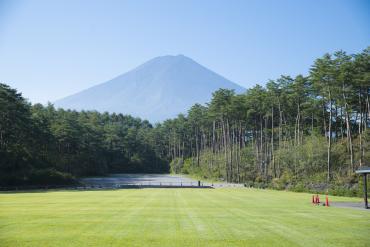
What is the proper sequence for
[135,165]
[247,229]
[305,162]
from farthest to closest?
[135,165] < [305,162] < [247,229]

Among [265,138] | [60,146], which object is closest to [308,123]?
[265,138]

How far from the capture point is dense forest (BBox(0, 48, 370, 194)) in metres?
50.8

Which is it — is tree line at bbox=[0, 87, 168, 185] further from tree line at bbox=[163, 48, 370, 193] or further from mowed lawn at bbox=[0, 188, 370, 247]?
mowed lawn at bbox=[0, 188, 370, 247]

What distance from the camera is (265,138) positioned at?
82.8m

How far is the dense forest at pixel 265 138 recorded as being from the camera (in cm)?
5080

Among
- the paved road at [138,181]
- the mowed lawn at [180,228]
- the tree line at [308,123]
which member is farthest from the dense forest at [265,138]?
the mowed lawn at [180,228]

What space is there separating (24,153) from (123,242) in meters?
52.5

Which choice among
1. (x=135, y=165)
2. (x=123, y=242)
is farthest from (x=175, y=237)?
(x=135, y=165)

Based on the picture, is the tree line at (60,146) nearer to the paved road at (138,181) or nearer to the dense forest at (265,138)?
the dense forest at (265,138)

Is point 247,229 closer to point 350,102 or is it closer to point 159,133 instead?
point 350,102

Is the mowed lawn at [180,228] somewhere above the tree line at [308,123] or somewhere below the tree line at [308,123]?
below

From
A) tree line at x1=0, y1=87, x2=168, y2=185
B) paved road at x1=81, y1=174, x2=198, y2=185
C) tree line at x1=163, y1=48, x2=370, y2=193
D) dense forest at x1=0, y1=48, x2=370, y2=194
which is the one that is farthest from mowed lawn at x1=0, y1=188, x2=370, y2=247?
paved road at x1=81, y1=174, x2=198, y2=185

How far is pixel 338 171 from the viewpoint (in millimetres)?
51656

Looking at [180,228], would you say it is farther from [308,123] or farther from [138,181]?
[308,123]
